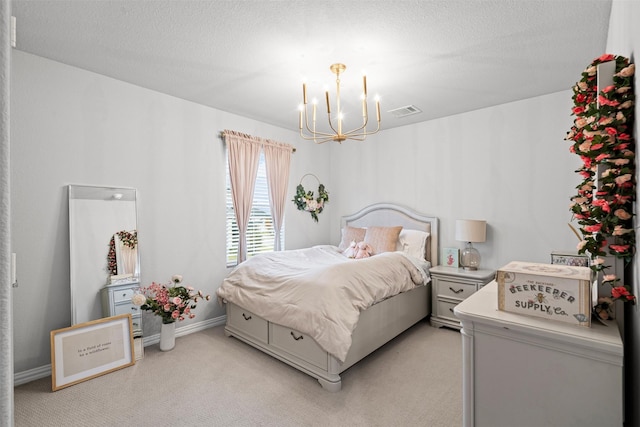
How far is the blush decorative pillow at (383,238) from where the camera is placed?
3.84m

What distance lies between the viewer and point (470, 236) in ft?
11.3

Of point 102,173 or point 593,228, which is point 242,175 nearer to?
point 102,173

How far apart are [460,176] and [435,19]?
2232 millimetres

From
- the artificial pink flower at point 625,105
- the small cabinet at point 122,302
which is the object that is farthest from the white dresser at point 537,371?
the small cabinet at point 122,302

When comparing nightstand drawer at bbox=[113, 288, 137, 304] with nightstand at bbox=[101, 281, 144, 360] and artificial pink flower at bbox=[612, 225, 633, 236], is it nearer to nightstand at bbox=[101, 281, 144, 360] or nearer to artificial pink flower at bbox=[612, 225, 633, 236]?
nightstand at bbox=[101, 281, 144, 360]

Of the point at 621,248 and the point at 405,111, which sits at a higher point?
the point at 405,111

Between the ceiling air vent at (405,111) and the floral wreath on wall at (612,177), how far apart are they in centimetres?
238

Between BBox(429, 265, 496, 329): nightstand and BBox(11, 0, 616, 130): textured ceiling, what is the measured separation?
193cm

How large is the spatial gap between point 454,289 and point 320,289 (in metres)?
1.77

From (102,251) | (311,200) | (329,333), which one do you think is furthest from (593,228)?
(311,200)

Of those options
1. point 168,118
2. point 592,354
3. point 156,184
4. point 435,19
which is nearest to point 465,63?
point 435,19

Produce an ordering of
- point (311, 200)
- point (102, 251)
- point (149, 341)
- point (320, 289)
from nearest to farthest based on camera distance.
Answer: point (320, 289) → point (102, 251) → point (149, 341) → point (311, 200)

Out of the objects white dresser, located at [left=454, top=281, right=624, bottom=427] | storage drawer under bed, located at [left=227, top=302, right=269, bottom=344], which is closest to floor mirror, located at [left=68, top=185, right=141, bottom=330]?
storage drawer under bed, located at [left=227, top=302, right=269, bottom=344]

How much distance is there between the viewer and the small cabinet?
2756mm
